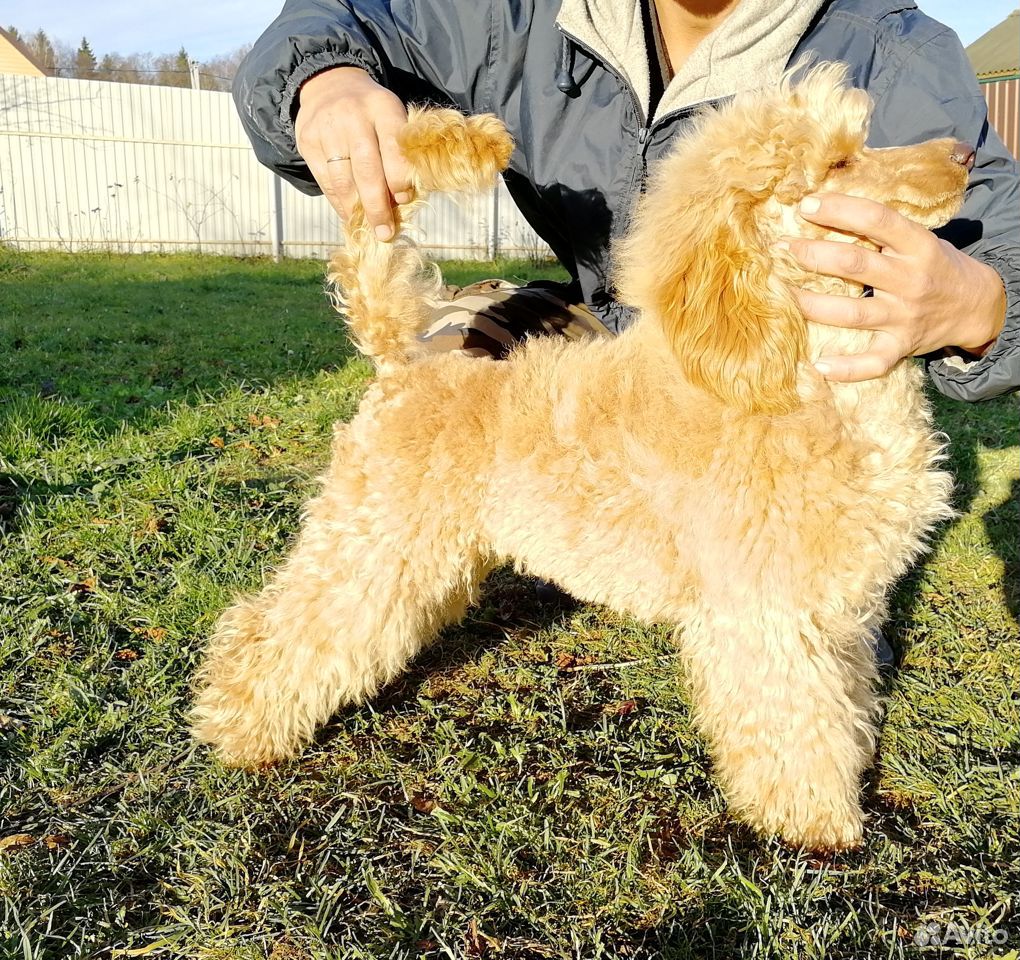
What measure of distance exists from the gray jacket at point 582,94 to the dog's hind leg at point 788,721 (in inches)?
40.7

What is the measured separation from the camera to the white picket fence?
1385cm

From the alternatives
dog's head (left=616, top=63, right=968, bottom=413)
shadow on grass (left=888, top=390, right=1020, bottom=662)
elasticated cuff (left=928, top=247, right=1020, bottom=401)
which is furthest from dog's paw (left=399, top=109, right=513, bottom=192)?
shadow on grass (left=888, top=390, right=1020, bottom=662)

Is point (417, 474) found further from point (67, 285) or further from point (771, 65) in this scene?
point (67, 285)

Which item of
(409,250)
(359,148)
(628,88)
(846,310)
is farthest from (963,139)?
(359,148)

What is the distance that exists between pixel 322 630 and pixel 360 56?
1.92 meters

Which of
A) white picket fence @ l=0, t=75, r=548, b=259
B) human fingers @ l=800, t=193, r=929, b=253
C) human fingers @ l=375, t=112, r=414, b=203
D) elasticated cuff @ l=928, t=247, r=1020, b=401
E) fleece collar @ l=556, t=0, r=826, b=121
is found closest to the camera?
human fingers @ l=800, t=193, r=929, b=253

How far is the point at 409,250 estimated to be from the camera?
2.53 m

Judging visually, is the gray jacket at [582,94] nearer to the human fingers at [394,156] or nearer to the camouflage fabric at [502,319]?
the camouflage fabric at [502,319]

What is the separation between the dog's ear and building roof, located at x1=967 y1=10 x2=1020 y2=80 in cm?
2399

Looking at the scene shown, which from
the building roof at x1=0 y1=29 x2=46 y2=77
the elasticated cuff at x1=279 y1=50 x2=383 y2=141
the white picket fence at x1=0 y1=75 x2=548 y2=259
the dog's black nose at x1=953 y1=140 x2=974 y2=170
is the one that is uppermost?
the building roof at x1=0 y1=29 x2=46 y2=77

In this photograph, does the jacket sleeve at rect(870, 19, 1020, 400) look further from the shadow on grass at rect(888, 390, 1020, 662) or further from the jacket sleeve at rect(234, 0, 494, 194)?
the jacket sleeve at rect(234, 0, 494, 194)

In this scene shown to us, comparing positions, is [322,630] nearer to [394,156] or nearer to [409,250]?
[409,250]

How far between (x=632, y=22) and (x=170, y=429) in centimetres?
341

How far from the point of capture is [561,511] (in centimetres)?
245
